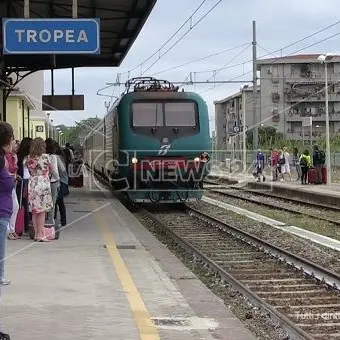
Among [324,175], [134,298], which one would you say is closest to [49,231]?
[134,298]

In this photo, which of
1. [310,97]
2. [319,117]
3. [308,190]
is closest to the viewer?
[308,190]

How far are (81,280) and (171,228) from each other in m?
7.86

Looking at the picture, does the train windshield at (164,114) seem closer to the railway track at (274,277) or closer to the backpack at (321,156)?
the railway track at (274,277)

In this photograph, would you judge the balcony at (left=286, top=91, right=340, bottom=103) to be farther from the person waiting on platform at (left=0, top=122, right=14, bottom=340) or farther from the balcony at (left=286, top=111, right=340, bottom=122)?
the person waiting on platform at (left=0, top=122, right=14, bottom=340)

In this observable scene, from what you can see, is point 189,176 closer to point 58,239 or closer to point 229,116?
point 58,239

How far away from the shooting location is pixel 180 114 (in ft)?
63.5

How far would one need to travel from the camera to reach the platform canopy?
708 inches

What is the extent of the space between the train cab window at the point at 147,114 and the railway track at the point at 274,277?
4.27 meters

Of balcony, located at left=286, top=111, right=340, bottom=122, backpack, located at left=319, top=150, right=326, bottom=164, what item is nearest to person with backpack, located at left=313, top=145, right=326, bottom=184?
backpack, located at left=319, top=150, right=326, bottom=164

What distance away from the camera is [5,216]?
5.54 metres

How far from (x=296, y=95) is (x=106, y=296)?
88437mm

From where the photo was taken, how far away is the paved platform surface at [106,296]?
5.95 m

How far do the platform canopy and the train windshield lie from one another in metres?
2.30

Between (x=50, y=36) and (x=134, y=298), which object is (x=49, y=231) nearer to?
(x=50, y=36)
